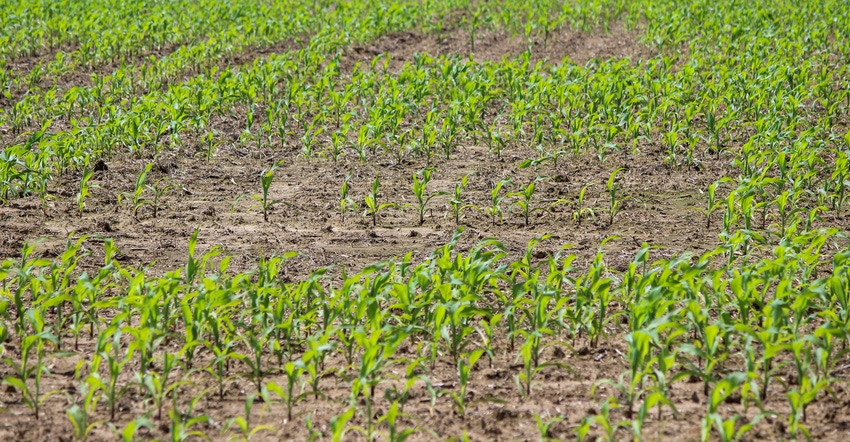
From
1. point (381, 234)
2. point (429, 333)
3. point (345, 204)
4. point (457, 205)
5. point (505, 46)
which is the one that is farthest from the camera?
point (505, 46)

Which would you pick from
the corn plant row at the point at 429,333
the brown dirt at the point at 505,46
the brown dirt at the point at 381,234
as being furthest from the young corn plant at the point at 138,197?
the brown dirt at the point at 505,46

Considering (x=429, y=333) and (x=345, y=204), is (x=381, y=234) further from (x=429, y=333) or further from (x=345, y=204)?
(x=429, y=333)

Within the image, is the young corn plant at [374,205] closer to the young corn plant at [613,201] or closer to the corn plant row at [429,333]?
the corn plant row at [429,333]

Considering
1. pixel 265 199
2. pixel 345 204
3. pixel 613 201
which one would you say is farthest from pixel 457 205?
pixel 265 199

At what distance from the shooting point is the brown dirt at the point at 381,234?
12.3 feet

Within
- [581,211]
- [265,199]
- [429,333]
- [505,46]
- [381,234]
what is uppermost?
[505,46]

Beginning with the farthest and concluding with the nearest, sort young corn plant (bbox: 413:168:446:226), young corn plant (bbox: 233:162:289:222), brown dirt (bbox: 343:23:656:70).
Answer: brown dirt (bbox: 343:23:656:70) → young corn plant (bbox: 233:162:289:222) → young corn plant (bbox: 413:168:446:226)

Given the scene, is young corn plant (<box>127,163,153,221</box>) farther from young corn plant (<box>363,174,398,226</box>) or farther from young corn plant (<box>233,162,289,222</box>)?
young corn plant (<box>363,174,398,226</box>)

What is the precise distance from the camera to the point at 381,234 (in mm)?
5957

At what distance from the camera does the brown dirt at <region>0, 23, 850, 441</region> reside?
374 centimetres

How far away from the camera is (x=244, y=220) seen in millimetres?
6195

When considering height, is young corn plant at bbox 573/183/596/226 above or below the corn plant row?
above

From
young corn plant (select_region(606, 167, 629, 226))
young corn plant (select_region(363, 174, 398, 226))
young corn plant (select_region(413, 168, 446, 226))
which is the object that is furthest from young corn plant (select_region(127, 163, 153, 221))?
young corn plant (select_region(606, 167, 629, 226))

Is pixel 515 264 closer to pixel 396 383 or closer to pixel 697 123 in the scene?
pixel 396 383
